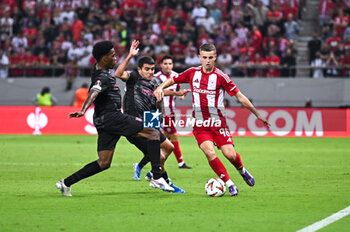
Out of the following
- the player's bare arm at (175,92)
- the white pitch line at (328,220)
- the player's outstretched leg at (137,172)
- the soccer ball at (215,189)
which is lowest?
the player's outstretched leg at (137,172)

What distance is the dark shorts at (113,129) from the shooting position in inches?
350

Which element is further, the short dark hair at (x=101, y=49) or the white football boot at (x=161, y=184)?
the white football boot at (x=161, y=184)

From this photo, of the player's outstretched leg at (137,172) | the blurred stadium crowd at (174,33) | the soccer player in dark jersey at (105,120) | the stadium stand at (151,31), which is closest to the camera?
the soccer player in dark jersey at (105,120)

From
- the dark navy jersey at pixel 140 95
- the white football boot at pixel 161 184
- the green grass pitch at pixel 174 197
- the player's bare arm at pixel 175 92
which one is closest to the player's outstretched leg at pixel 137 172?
the green grass pitch at pixel 174 197

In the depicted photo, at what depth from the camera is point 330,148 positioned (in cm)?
1795

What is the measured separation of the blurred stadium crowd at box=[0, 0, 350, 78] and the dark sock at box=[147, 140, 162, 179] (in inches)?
597

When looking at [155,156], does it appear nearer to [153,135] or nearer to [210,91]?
[153,135]

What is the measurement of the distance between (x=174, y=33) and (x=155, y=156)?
57.8ft

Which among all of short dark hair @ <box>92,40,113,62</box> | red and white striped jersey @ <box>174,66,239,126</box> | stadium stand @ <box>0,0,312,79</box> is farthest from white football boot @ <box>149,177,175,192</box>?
stadium stand @ <box>0,0,312,79</box>

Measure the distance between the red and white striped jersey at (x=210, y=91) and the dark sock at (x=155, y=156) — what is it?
0.69m

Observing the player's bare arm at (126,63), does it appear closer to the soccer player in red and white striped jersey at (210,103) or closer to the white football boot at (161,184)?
the soccer player in red and white striped jersey at (210,103)

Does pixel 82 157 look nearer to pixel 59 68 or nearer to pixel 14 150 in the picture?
pixel 14 150

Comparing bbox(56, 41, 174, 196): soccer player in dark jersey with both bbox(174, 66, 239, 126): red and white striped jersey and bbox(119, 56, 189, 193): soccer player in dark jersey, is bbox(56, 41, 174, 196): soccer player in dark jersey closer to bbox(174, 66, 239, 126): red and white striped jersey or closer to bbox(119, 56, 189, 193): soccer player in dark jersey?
bbox(174, 66, 239, 126): red and white striped jersey

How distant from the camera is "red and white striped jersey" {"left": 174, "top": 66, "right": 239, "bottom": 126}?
923 centimetres
